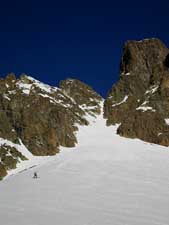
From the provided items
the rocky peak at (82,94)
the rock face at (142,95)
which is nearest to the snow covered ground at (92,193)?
the rock face at (142,95)

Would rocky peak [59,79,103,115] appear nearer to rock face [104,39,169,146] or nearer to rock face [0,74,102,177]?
rock face [0,74,102,177]

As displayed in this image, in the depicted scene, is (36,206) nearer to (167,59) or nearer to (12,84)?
(12,84)

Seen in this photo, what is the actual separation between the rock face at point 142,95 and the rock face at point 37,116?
878cm

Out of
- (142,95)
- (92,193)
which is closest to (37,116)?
(142,95)

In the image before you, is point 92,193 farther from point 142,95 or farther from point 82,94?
point 82,94

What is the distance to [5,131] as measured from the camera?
9594 cm

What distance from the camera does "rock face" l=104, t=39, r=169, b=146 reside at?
10675cm

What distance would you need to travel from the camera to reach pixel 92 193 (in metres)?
35.3

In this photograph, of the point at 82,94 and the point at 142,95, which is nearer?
the point at 142,95

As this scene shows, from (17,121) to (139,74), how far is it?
53.2 m

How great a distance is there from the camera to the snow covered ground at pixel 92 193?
939 inches

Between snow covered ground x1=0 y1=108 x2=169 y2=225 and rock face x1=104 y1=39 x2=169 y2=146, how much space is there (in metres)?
32.3

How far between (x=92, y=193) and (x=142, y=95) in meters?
97.3

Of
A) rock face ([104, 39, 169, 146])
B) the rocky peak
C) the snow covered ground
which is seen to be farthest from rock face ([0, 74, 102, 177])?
the snow covered ground
